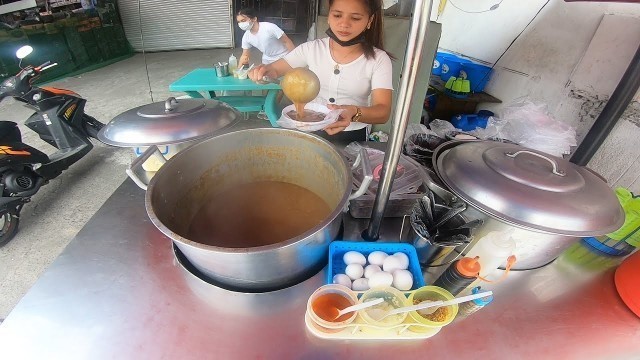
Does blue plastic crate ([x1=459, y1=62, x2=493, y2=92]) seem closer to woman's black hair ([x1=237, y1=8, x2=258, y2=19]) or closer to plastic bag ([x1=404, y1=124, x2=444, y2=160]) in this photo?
woman's black hair ([x1=237, y1=8, x2=258, y2=19])

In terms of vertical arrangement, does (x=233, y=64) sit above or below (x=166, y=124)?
below

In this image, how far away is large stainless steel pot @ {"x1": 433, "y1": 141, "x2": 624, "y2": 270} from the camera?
27.2 inches

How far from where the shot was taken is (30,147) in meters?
2.41

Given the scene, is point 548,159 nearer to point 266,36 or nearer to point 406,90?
point 406,90

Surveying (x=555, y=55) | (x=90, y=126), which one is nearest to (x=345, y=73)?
(x=555, y=55)

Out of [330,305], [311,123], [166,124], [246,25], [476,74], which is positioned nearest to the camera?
[330,305]

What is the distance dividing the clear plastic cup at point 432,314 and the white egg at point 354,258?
0.14 m

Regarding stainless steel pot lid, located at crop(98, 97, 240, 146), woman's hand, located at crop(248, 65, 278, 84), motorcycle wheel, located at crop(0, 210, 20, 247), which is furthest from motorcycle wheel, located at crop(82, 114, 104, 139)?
stainless steel pot lid, located at crop(98, 97, 240, 146)

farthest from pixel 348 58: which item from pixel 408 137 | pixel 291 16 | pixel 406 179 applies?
pixel 291 16

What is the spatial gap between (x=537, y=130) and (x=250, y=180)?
1766mm

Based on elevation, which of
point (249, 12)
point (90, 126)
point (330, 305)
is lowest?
point (90, 126)

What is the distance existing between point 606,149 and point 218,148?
6.49 feet

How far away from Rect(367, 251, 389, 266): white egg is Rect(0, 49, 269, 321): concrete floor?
623 mm

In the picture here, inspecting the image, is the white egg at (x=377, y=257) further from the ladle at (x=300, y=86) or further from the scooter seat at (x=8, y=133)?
the scooter seat at (x=8, y=133)
